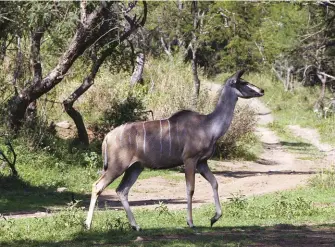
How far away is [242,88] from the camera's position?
34.9 feet

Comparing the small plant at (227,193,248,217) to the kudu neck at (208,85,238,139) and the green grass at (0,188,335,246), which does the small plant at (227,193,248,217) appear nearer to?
the green grass at (0,188,335,246)

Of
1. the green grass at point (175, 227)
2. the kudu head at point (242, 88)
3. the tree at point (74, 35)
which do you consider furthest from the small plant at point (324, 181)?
the kudu head at point (242, 88)

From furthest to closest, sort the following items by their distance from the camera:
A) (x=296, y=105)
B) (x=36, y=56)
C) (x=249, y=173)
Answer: (x=296, y=105)
(x=249, y=173)
(x=36, y=56)

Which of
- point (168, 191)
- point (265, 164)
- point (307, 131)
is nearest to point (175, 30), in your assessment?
point (307, 131)

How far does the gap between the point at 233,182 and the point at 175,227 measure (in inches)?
332

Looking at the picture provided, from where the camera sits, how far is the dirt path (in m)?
16.0

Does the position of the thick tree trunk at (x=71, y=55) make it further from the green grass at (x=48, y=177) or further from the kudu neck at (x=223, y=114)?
the kudu neck at (x=223, y=114)

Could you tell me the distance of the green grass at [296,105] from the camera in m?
34.9

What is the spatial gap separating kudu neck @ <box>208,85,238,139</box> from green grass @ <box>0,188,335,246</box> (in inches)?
54.0

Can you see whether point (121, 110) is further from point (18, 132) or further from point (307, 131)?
point (307, 131)

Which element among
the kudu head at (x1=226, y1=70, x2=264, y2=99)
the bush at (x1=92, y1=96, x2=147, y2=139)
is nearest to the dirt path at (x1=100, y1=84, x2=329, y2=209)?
the bush at (x1=92, y1=96, x2=147, y2=139)

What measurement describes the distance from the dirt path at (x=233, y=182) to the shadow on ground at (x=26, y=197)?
3.08 ft

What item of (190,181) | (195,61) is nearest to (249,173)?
(195,61)

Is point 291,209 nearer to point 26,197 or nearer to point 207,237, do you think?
point 207,237
